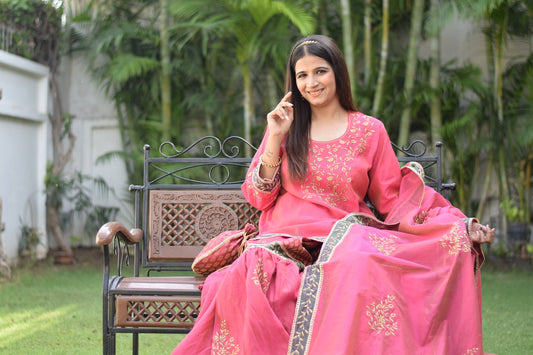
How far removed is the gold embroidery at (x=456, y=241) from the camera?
86.3 inches

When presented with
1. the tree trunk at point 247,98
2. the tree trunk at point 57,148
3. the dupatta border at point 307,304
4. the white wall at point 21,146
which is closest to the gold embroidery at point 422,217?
the dupatta border at point 307,304

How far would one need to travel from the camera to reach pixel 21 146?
6066mm

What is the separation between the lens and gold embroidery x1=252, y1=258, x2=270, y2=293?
2.14 meters

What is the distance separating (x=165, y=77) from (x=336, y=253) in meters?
4.24

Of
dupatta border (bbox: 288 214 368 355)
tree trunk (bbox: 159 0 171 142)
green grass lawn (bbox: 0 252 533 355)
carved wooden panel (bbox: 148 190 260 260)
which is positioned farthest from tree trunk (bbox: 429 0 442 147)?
dupatta border (bbox: 288 214 368 355)

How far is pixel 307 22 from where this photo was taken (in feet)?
16.2

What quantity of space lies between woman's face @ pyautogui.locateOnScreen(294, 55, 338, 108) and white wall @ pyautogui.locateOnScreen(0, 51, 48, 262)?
3.94 meters

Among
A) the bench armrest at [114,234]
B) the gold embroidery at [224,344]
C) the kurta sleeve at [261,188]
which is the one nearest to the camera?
the gold embroidery at [224,344]

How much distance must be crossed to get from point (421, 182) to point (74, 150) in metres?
5.20

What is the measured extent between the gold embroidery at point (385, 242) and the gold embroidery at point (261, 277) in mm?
419

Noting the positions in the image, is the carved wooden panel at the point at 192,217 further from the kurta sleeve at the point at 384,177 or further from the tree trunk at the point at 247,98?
the tree trunk at the point at 247,98

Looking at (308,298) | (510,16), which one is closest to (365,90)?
(510,16)

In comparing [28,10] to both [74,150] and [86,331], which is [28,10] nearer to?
[74,150]

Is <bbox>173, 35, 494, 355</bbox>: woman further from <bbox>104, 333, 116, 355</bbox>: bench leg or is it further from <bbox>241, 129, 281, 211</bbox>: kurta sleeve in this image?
<bbox>104, 333, 116, 355</bbox>: bench leg
